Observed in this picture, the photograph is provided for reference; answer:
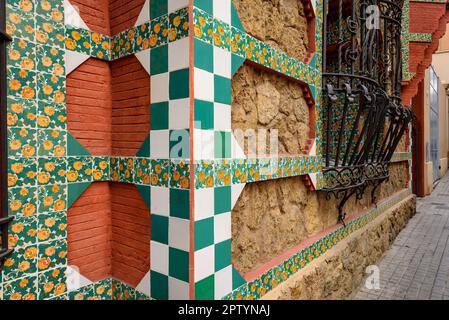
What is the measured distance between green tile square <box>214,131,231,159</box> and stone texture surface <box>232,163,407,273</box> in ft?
1.19

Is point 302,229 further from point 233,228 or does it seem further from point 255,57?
point 255,57

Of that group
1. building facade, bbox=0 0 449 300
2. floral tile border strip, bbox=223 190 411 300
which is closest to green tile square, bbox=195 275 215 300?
building facade, bbox=0 0 449 300

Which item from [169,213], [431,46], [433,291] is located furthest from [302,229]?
[431,46]

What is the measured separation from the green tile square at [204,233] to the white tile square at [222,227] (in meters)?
0.04

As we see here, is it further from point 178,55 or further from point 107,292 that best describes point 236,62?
point 107,292

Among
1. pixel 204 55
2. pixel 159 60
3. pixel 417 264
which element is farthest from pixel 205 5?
pixel 417 264

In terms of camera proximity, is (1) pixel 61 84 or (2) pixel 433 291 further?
(2) pixel 433 291

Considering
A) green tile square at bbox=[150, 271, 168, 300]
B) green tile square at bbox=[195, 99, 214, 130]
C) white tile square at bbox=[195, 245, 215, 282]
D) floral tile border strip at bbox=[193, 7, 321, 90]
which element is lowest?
green tile square at bbox=[150, 271, 168, 300]

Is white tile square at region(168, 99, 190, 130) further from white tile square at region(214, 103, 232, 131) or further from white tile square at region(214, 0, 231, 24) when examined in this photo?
white tile square at region(214, 0, 231, 24)

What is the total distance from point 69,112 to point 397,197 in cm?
572

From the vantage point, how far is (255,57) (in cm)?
198

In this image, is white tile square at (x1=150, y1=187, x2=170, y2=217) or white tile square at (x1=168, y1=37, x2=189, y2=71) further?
white tile square at (x1=150, y1=187, x2=170, y2=217)

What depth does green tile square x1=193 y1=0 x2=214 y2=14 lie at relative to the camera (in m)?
1.56

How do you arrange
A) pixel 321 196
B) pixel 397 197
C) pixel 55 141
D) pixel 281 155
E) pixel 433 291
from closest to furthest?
1. pixel 55 141
2. pixel 281 155
3. pixel 321 196
4. pixel 433 291
5. pixel 397 197
